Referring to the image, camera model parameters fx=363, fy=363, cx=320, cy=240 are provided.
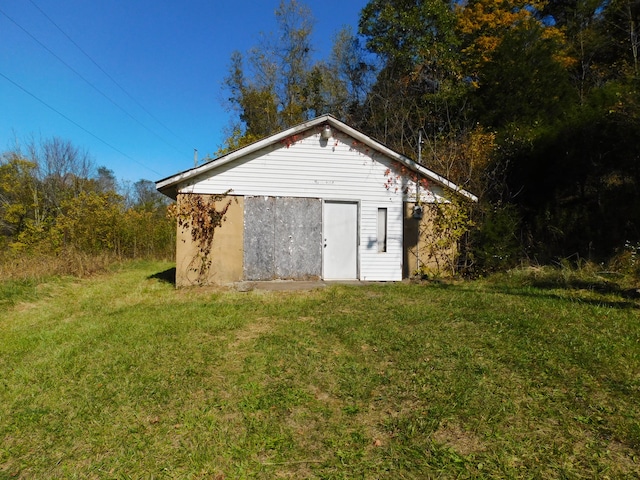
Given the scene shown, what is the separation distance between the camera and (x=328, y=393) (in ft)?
12.0

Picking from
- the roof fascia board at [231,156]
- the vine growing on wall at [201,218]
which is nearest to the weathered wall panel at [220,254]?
the vine growing on wall at [201,218]

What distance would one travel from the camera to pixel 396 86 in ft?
73.4

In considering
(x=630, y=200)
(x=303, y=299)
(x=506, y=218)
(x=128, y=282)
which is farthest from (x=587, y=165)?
(x=128, y=282)

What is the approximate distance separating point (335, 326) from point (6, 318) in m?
6.34

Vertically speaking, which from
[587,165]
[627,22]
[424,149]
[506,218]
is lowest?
[506,218]

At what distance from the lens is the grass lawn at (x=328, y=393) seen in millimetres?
2656

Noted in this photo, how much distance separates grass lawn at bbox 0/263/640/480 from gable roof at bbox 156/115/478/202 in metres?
3.90

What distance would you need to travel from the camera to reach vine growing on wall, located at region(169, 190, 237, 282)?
941 centimetres

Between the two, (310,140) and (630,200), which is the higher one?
→ (310,140)

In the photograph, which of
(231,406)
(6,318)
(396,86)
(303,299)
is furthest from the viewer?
(396,86)

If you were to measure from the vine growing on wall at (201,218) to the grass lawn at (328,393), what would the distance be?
2920 millimetres

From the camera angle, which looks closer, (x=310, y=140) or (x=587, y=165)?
(x=310, y=140)

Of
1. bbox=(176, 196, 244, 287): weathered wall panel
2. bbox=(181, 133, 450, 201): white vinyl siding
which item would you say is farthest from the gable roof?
bbox=(176, 196, 244, 287): weathered wall panel

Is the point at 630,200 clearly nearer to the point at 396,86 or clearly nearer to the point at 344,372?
the point at 344,372
